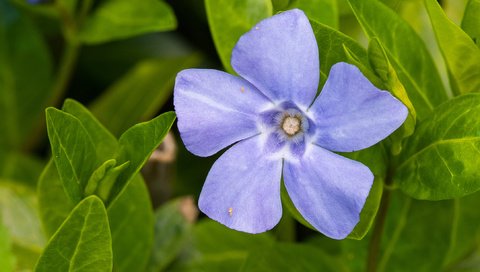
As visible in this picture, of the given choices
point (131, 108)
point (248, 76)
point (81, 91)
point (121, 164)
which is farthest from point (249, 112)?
point (81, 91)

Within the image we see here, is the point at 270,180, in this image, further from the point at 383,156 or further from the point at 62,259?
the point at 62,259

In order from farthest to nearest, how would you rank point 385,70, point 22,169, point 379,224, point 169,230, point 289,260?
point 22,169 < point 169,230 < point 289,260 < point 379,224 < point 385,70

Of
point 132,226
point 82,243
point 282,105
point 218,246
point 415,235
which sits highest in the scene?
point 282,105

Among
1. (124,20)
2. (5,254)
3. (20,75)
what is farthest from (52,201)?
(20,75)

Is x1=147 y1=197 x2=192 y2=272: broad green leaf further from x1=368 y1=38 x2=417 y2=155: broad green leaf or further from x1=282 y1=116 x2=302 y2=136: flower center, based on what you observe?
x1=368 y1=38 x2=417 y2=155: broad green leaf

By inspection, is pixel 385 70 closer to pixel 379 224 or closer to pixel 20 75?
pixel 379 224

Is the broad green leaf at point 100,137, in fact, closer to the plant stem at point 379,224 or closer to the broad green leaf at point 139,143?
the broad green leaf at point 139,143
